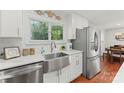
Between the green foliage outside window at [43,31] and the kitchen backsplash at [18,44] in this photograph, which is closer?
the kitchen backsplash at [18,44]

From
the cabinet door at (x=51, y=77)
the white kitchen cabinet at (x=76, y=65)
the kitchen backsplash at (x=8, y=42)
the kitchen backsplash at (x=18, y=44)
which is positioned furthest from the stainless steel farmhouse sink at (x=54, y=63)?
the kitchen backsplash at (x=8, y=42)

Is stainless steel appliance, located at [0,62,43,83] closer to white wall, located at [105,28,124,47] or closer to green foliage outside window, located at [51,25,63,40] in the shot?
green foliage outside window, located at [51,25,63,40]

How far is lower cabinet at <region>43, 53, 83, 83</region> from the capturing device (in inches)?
94.6

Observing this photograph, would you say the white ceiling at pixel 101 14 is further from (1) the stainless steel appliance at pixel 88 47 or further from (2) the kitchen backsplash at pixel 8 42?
(2) the kitchen backsplash at pixel 8 42

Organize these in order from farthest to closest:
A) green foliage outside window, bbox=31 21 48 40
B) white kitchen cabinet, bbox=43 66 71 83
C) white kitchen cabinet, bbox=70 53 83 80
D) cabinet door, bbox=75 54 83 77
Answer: cabinet door, bbox=75 54 83 77 → white kitchen cabinet, bbox=70 53 83 80 → green foliage outside window, bbox=31 21 48 40 → white kitchen cabinet, bbox=43 66 71 83

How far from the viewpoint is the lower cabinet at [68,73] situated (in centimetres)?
240

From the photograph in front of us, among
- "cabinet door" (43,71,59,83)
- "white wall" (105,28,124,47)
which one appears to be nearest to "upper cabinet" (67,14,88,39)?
"cabinet door" (43,71,59,83)

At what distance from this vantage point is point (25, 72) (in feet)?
5.94

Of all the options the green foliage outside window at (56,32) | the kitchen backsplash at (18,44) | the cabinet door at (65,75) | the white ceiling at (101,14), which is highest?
the white ceiling at (101,14)

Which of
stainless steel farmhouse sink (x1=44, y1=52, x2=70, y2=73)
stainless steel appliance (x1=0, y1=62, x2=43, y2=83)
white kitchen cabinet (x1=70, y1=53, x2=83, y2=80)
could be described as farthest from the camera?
white kitchen cabinet (x1=70, y1=53, x2=83, y2=80)

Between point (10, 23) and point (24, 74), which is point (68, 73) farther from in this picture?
point (10, 23)

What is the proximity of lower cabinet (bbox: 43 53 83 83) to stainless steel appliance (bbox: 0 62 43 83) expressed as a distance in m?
0.27

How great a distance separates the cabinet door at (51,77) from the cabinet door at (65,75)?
150 millimetres

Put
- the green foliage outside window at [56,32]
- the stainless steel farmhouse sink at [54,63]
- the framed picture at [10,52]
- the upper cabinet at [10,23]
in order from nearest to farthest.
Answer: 1. the upper cabinet at [10,23]
2. the framed picture at [10,52]
3. the stainless steel farmhouse sink at [54,63]
4. the green foliage outside window at [56,32]
